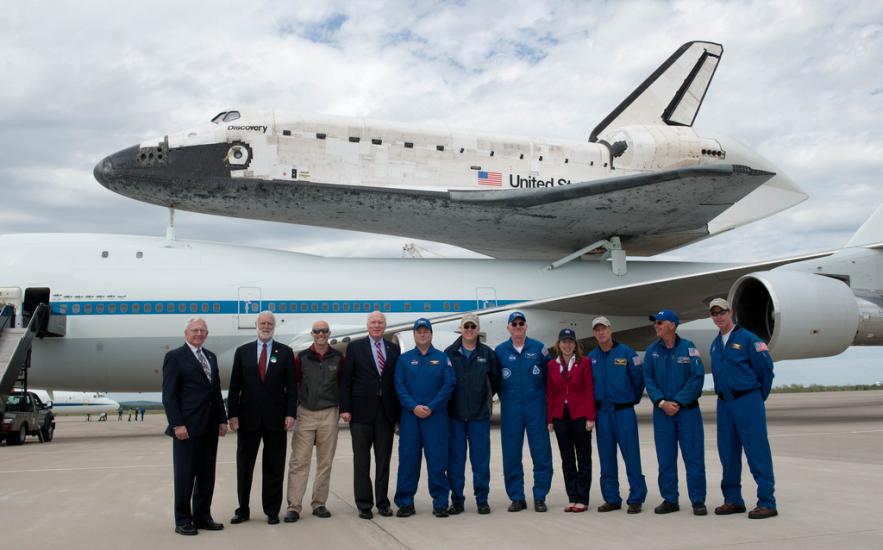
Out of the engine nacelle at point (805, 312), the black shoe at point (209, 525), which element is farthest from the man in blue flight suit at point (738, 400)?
the engine nacelle at point (805, 312)

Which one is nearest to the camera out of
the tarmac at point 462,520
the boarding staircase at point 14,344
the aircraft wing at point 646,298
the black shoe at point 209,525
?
the tarmac at point 462,520

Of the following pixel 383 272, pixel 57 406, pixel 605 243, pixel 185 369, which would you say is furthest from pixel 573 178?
pixel 57 406

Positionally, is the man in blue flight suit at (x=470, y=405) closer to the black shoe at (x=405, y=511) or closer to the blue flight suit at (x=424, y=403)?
the blue flight suit at (x=424, y=403)

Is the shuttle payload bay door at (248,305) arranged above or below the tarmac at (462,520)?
above

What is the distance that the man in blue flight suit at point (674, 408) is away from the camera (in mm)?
5340

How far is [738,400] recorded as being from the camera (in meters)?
5.38

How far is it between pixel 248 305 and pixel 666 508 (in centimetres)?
988

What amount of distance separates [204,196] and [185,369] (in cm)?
956

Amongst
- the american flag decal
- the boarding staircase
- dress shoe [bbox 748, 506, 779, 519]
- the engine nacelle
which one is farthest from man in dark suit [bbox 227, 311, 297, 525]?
the american flag decal

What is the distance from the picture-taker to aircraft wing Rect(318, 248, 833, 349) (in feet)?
41.9

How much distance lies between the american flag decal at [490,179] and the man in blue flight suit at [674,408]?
9.65m

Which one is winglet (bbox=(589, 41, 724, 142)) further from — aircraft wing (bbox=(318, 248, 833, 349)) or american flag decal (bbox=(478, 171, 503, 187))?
aircraft wing (bbox=(318, 248, 833, 349))

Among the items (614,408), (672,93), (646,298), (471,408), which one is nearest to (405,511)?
(471,408)

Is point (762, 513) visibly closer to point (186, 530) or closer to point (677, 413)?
point (677, 413)
